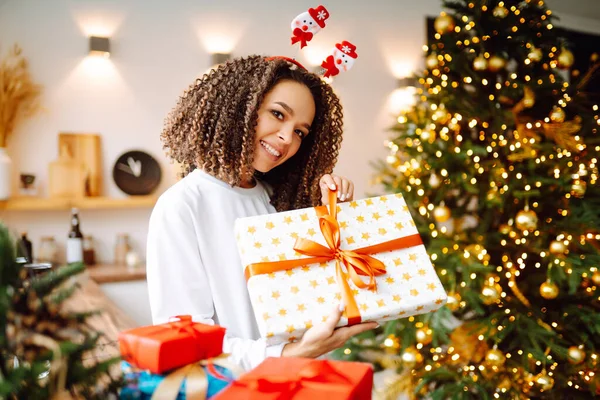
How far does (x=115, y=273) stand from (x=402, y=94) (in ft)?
9.94

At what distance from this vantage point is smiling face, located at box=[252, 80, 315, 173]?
1.22 metres

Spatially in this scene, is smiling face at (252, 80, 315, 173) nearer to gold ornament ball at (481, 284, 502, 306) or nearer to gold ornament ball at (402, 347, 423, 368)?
gold ornament ball at (481, 284, 502, 306)

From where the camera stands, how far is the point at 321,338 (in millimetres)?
930

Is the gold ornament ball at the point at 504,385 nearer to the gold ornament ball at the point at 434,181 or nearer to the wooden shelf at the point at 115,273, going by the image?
the gold ornament ball at the point at 434,181

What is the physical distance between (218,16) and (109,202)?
1.73 m

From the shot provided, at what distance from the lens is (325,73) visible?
56.1 inches

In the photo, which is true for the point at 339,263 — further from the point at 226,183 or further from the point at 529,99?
the point at 529,99

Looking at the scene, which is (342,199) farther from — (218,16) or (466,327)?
(218,16)

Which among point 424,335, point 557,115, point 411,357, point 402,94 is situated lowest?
point 411,357

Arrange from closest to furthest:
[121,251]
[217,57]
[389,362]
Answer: [389,362] < [121,251] < [217,57]

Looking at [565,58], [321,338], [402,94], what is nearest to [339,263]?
[321,338]

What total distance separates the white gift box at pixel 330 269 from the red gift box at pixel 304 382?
1.22ft

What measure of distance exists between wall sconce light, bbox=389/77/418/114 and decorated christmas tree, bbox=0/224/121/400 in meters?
4.18

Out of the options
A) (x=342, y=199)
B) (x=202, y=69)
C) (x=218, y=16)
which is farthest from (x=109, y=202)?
(x=342, y=199)
